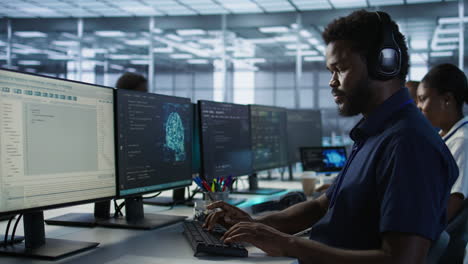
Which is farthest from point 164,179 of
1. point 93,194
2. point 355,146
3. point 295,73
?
point 295,73

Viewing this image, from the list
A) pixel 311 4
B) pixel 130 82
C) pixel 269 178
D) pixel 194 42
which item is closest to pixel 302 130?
pixel 269 178

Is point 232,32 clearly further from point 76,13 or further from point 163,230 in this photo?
point 163,230

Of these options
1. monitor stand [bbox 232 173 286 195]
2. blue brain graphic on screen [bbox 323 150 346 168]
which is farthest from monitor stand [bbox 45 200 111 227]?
blue brain graphic on screen [bbox 323 150 346 168]

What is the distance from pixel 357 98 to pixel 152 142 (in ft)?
2.91

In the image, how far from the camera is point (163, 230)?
1772mm

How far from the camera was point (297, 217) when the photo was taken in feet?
5.64

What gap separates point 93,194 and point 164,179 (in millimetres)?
435

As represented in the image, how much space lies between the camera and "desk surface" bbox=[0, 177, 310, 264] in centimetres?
132

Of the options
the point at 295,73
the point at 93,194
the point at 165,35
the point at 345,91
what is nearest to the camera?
the point at 345,91

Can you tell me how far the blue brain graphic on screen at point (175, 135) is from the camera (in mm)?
2010

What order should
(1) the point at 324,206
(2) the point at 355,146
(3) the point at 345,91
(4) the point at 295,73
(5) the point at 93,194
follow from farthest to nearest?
(4) the point at 295,73 → (1) the point at 324,206 → (5) the point at 93,194 → (2) the point at 355,146 → (3) the point at 345,91

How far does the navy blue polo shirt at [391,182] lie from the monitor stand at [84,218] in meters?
0.94

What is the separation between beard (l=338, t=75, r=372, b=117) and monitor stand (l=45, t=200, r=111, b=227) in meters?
1.08

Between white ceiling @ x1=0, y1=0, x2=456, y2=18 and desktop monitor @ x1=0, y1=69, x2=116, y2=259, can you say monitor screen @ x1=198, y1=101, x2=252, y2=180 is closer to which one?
desktop monitor @ x1=0, y1=69, x2=116, y2=259
